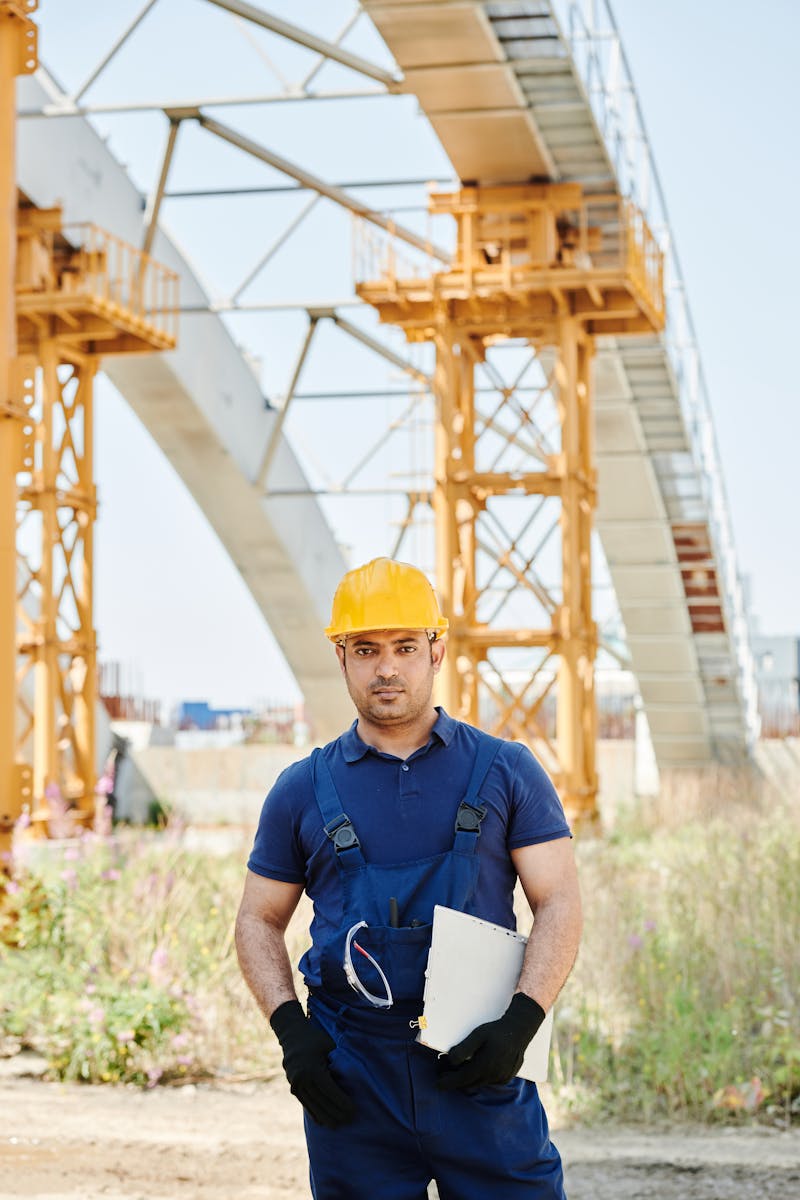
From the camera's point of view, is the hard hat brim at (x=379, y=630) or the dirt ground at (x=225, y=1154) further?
the dirt ground at (x=225, y=1154)

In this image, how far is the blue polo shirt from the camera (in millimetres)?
3441

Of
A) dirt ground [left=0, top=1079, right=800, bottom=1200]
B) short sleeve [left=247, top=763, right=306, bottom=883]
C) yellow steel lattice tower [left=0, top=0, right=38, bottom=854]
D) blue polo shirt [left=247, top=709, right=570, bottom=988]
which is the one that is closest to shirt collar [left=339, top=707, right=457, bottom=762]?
blue polo shirt [left=247, top=709, right=570, bottom=988]

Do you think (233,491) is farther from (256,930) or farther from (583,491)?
(256,930)

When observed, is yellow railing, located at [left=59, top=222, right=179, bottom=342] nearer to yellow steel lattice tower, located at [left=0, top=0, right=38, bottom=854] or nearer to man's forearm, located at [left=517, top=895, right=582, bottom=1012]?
yellow steel lattice tower, located at [left=0, top=0, right=38, bottom=854]

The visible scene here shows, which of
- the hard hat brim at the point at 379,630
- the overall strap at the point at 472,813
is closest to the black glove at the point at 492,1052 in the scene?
the overall strap at the point at 472,813

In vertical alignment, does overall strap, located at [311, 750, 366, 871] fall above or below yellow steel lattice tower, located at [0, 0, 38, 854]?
below

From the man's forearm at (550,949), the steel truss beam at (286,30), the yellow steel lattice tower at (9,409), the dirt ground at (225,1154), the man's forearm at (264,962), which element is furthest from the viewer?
the steel truss beam at (286,30)

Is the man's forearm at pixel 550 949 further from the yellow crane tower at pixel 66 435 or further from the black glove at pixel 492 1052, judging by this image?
the yellow crane tower at pixel 66 435

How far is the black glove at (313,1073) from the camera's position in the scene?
3.35 meters

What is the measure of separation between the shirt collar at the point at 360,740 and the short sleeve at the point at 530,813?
0.50 ft

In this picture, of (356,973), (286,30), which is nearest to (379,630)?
(356,973)

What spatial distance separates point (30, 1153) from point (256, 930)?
357cm

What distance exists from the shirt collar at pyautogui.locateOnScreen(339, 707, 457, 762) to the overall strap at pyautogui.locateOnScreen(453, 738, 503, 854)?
90 mm

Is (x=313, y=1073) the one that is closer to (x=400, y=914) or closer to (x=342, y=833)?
(x=400, y=914)
